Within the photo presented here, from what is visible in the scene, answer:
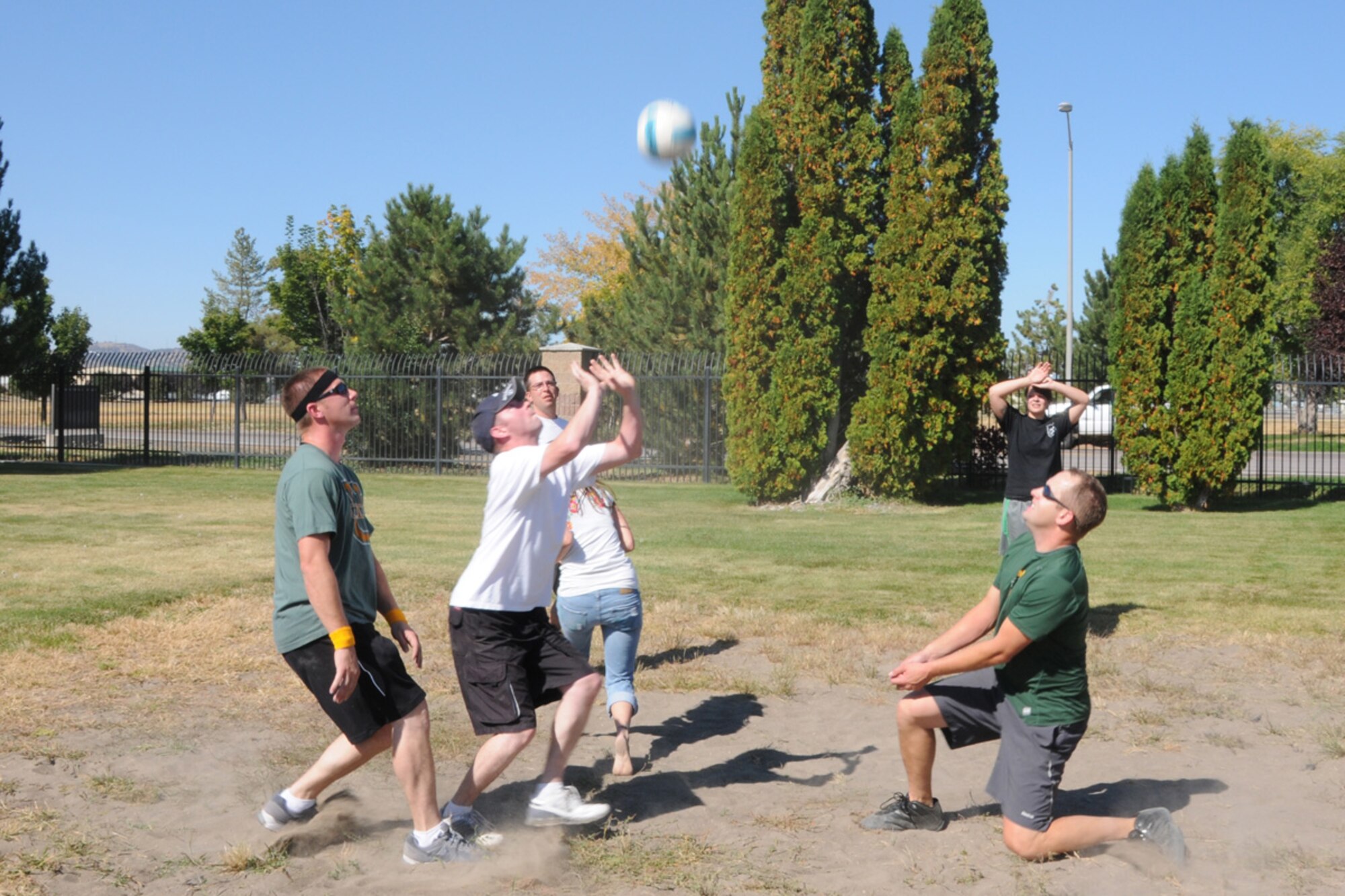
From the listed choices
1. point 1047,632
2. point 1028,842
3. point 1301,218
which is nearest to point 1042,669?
point 1047,632

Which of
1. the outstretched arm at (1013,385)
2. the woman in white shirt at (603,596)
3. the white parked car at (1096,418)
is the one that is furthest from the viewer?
the white parked car at (1096,418)

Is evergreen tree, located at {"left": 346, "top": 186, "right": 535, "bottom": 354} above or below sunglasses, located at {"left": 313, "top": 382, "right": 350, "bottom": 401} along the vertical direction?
above

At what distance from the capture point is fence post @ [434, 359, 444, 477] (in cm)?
2431

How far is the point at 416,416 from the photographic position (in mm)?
25703

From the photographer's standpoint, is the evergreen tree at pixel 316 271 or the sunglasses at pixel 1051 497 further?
the evergreen tree at pixel 316 271

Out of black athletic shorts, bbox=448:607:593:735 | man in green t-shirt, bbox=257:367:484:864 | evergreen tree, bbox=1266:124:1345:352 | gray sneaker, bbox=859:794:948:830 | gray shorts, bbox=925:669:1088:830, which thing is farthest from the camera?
evergreen tree, bbox=1266:124:1345:352

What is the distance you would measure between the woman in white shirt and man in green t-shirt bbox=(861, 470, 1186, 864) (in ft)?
5.57

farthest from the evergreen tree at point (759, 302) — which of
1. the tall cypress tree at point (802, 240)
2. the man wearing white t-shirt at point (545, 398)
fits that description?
the man wearing white t-shirt at point (545, 398)

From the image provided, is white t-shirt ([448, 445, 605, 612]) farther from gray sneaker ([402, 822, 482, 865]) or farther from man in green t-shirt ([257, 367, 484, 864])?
gray sneaker ([402, 822, 482, 865])

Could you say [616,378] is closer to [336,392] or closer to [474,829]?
[336,392]

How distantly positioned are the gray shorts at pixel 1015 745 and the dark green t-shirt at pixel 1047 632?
0.17 ft

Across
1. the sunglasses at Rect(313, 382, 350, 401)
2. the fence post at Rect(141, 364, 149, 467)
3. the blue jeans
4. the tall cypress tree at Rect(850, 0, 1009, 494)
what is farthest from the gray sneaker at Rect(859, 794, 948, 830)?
the fence post at Rect(141, 364, 149, 467)

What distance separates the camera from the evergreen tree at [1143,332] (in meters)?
17.4

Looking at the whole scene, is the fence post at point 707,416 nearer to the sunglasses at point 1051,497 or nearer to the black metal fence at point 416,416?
the black metal fence at point 416,416
